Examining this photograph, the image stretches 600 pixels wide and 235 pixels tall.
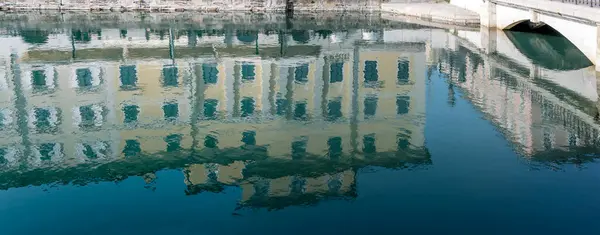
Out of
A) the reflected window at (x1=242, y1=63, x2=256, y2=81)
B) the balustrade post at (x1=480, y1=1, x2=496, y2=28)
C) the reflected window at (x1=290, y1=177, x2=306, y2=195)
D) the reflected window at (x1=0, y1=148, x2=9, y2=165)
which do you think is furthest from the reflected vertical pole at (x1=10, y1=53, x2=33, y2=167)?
the balustrade post at (x1=480, y1=1, x2=496, y2=28)

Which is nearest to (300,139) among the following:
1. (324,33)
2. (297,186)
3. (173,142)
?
(173,142)

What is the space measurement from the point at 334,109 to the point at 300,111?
165 cm

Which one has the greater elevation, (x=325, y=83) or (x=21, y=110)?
(x=325, y=83)

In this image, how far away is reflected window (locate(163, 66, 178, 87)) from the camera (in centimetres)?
3506

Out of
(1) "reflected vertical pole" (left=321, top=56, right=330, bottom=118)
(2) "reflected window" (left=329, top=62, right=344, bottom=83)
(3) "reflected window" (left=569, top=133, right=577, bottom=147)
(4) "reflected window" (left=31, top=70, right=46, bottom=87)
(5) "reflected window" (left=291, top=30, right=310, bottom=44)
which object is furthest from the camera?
(5) "reflected window" (left=291, top=30, right=310, bottom=44)

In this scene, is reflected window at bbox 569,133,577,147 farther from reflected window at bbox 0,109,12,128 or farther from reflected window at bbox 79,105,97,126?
reflected window at bbox 0,109,12,128

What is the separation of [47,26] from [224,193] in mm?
45013

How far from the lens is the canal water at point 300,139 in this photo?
17.4 metres

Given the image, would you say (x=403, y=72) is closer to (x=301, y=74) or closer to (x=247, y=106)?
(x=301, y=74)

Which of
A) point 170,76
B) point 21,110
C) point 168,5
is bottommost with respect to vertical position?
point 21,110

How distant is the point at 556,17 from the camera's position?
39.0 m

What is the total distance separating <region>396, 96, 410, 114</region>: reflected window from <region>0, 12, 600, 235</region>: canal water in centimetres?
16

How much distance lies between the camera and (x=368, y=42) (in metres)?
49.8

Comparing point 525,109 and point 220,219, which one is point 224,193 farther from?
point 525,109
